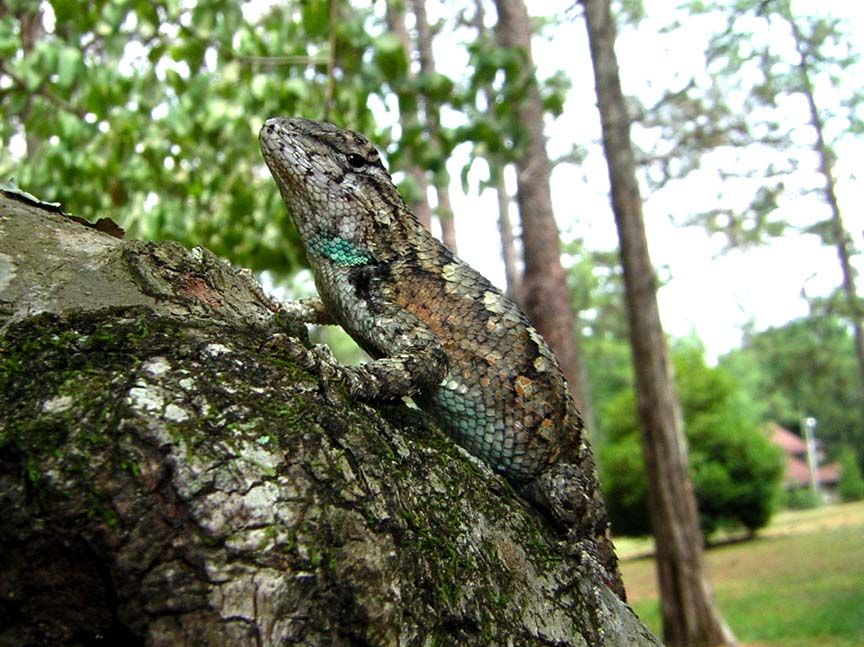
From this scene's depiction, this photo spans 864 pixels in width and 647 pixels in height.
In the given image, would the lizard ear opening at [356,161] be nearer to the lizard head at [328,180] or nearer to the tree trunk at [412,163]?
the lizard head at [328,180]

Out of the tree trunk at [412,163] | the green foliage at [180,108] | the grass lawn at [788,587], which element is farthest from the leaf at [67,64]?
the grass lawn at [788,587]

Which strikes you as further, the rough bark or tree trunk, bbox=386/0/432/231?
tree trunk, bbox=386/0/432/231

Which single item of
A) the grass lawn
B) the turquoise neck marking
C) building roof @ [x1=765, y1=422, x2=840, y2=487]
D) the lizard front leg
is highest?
building roof @ [x1=765, y1=422, x2=840, y2=487]

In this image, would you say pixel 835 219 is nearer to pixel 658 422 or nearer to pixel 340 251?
pixel 658 422

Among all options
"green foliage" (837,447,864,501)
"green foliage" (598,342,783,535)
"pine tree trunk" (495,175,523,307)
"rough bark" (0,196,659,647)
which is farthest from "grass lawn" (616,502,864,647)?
"green foliage" (837,447,864,501)

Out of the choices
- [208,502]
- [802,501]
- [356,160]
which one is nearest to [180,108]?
[356,160]

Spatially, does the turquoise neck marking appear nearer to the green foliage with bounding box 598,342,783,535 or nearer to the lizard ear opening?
the lizard ear opening

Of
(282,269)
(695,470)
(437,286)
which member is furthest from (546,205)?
(695,470)

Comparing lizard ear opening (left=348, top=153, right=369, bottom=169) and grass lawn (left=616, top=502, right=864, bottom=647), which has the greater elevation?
lizard ear opening (left=348, top=153, right=369, bottom=169)
